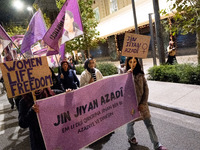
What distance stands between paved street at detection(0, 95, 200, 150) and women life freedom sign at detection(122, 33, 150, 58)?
72.2 inches

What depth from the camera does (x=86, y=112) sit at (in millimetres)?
2613

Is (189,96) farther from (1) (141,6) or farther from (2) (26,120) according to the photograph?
(1) (141,6)

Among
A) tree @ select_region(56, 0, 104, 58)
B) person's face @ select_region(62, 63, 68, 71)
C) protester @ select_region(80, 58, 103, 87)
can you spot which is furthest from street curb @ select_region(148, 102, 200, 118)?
tree @ select_region(56, 0, 104, 58)

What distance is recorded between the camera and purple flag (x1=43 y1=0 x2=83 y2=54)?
3.86 metres

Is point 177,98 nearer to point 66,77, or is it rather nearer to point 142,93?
point 142,93

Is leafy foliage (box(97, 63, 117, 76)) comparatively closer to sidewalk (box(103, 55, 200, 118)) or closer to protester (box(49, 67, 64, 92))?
sidewalk (box(103, 55, 200, 118))

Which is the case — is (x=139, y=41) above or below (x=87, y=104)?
above

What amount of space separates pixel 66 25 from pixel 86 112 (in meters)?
2.31

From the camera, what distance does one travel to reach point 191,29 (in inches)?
208

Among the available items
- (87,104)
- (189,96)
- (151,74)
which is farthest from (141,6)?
(87,104)

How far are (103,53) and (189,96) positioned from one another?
20.1 metres

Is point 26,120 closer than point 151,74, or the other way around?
point 26,120

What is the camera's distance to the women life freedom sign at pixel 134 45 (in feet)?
9.43

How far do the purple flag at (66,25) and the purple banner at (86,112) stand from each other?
1783 millimetres
